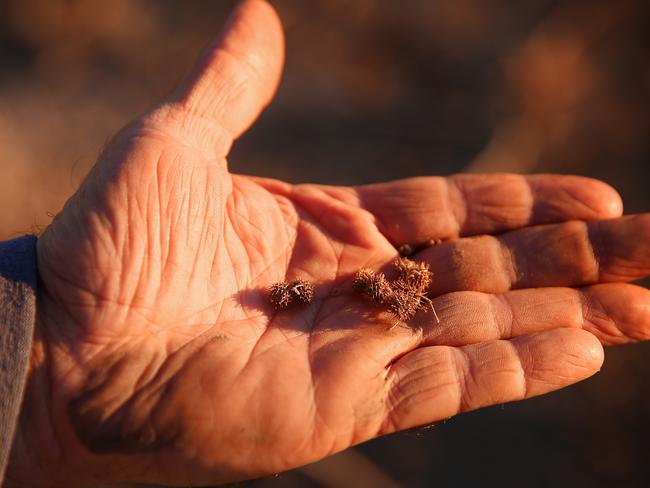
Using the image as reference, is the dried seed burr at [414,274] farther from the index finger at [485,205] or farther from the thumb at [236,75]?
the thumb at [236,75]

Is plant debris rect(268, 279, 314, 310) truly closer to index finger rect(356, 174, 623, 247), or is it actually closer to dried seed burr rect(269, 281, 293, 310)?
dried seed burr rect(269, 281, 293, 310)

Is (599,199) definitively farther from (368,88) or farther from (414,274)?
(368,88)

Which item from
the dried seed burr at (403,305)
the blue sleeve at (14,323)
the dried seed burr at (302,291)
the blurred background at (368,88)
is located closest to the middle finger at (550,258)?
the dried seed burr at (403,305)

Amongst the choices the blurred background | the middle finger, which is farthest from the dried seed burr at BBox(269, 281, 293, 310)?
the blurred background

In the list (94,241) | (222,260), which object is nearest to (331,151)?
(222,260)

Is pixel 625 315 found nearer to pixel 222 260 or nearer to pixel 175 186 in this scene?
pixel 222 260

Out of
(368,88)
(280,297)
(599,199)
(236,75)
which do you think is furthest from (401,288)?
(368,88)
